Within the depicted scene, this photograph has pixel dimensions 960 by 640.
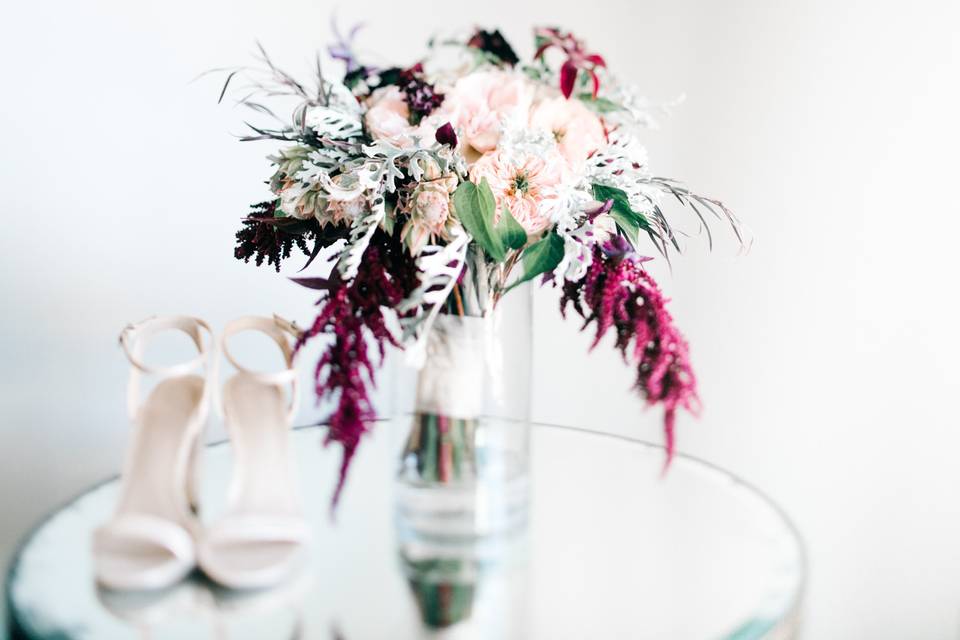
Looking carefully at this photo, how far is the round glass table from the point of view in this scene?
727 mm

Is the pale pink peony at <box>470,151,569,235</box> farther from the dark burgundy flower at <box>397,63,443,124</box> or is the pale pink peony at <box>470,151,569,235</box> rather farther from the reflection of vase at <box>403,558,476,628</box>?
the reflection of vase at <box>403,558,476,628</box>

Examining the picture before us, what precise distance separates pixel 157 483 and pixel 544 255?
0.46 meters

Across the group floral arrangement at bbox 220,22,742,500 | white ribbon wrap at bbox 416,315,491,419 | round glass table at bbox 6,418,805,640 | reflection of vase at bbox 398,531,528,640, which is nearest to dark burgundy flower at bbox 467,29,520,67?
floral arrangement at bbox 220,22,742,500

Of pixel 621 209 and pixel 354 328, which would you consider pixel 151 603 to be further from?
pixel 621 209

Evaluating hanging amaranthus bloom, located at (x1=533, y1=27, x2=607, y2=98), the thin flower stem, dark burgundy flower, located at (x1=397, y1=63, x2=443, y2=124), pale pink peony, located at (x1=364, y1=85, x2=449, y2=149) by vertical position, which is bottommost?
the thin flower stem

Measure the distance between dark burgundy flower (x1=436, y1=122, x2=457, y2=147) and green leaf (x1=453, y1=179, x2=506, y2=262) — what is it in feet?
0.13

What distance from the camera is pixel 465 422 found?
86 cm

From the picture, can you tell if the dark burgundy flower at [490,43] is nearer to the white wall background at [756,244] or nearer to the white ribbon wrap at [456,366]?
the white ribbon wrap at [456,366]

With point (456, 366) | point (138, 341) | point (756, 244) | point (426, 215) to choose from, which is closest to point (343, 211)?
point (426, 215)

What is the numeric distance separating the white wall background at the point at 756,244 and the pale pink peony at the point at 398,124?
1.92 ft

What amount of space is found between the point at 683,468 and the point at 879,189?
1.63 ft

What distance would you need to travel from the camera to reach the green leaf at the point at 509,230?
2.51 ft

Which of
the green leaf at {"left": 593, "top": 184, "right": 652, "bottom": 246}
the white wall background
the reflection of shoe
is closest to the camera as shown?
the reflection of shoe

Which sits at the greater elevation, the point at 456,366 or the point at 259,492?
the point at 456,366
